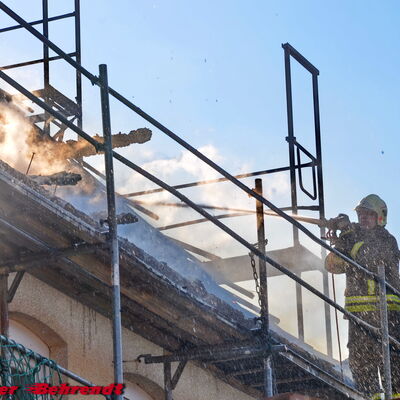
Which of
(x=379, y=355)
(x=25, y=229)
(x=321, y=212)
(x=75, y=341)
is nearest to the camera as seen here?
(x=25, y=229)

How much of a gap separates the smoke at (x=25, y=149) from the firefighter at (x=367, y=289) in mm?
3008

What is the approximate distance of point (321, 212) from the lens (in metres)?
14.6

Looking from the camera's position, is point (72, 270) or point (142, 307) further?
point (142, 307)

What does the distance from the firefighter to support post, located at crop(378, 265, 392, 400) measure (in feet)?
1.46

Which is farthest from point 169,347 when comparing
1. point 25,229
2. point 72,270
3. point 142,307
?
point 25,229

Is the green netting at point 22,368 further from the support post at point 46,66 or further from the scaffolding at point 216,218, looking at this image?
the support post at point 46,66

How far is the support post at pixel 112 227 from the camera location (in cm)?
888

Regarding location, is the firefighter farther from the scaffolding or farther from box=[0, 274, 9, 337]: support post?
box=[0, 274, 9, 337]: support post

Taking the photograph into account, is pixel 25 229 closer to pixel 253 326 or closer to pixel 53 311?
pixel 53 311

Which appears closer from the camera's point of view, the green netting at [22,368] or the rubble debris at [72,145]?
the green netting at [22,368]

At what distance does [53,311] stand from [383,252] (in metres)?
3.84

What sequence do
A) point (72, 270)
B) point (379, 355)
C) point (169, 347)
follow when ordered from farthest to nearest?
1. point (379, 355)
2. point (169, 347)
3. point (72, 270)

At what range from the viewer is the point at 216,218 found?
1127cm

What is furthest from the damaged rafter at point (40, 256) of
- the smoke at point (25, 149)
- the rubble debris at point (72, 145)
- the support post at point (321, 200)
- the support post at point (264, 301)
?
the support post at point (321, 200)
